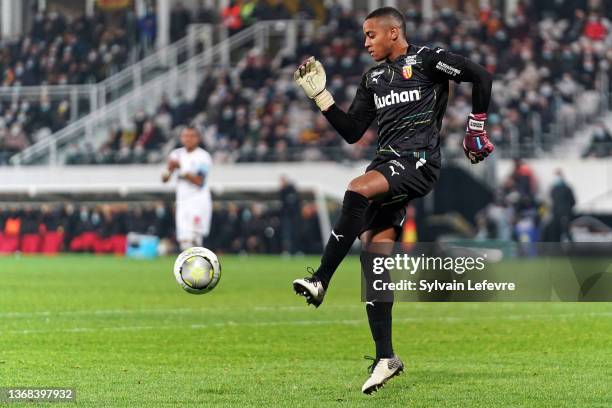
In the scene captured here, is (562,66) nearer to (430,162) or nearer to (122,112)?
(122,112)

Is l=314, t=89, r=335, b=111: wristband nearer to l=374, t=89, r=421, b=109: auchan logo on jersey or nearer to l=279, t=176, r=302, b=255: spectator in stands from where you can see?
l=374, t=89, r=421, b=109: auchan logo on jersey

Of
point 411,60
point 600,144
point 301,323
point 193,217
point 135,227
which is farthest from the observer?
point 135,227

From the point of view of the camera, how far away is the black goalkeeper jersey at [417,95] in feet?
24.6

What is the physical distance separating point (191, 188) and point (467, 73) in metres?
12.1

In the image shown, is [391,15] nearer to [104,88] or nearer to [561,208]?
[561,208]

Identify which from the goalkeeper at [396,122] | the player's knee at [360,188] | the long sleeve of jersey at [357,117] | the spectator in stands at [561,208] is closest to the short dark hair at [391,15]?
the goalkeeper at [396,122]

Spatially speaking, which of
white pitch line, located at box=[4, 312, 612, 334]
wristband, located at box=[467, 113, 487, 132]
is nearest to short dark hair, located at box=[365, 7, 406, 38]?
wristband, located at box=[467, 113, 487, 132]

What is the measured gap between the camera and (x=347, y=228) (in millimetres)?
7289

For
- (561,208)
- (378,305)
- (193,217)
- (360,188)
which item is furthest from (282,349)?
(561,208)

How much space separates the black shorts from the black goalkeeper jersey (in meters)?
0.07

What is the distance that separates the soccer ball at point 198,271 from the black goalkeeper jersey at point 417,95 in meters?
1.65

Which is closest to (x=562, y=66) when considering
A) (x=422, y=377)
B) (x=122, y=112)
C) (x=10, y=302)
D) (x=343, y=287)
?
(x=122, y=112)

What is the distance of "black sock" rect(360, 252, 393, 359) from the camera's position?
7.52 metres

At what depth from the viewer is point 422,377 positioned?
7.89 m
